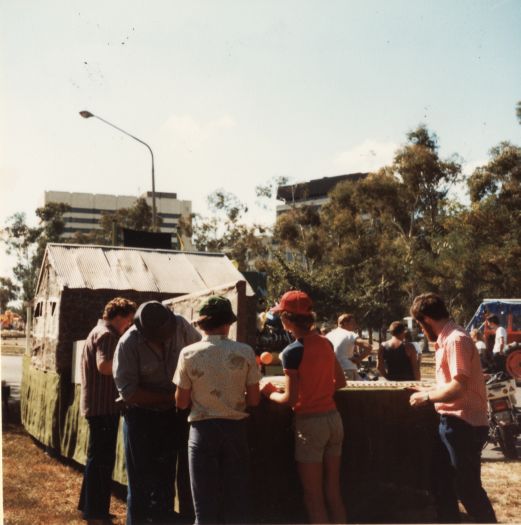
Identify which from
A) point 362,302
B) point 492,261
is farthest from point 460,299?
point 492,261

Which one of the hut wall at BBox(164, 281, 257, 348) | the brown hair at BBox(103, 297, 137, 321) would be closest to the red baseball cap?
the hut wall at BBox(164, 281, 257, 348)

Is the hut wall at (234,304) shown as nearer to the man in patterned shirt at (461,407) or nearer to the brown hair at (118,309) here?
the brown hair at (118,309)

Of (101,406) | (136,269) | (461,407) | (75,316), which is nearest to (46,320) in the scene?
(75,316)

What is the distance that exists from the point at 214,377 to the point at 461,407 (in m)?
1.48

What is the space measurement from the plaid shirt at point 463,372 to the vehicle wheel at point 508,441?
4.09 metres

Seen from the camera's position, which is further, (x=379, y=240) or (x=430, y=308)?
(x=379, y=240)

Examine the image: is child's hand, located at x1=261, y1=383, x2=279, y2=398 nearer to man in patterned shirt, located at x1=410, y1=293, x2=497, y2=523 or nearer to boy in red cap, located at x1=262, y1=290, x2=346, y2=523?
boy in red cap, located at x1=262, y1=290, x2=346, y2=523

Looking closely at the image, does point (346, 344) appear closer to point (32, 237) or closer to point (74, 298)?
point (74, 298)

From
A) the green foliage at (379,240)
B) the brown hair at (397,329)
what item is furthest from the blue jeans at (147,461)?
the green foliage at (379,240)

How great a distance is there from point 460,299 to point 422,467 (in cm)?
3075

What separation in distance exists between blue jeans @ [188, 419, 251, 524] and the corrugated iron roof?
17.2 ft

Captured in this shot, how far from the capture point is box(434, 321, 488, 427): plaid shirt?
369 cm

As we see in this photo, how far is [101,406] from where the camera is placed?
15.8ft

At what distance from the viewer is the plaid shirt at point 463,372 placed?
3.69 metres
